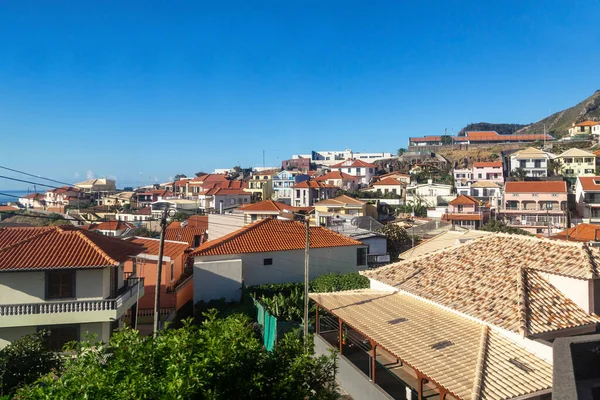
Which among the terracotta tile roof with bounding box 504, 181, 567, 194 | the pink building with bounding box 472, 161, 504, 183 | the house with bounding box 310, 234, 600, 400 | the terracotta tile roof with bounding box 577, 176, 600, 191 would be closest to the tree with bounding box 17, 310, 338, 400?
the house with bounding box 310, 234, 600, 400

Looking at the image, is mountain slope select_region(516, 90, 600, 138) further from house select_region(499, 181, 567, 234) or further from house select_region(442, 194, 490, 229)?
house select_region(442, 194, 490, 229)

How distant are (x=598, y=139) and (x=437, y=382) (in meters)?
107

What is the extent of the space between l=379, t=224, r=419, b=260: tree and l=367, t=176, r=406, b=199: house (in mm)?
36299

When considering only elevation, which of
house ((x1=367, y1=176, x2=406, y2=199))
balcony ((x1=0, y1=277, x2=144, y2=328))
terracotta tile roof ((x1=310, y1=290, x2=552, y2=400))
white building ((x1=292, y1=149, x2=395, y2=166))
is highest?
white building ((x1=292, y1=149, x2=395, y2=166))

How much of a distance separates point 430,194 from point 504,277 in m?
61.9

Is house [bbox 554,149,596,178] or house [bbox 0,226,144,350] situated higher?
house [bbox 554,149,596,178]

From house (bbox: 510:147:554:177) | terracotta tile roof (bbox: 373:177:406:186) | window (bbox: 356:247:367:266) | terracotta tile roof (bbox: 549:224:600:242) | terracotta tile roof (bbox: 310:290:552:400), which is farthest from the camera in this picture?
house (bbox: 510:147:554:177)

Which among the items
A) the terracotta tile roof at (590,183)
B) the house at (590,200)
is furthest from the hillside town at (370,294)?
the terracotta tile roof at (590,183)

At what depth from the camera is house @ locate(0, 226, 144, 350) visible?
53.7 ft

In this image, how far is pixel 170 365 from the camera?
5484 mm

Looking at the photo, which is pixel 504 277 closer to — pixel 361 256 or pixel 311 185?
pixel 361 256

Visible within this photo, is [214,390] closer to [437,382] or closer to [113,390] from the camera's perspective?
[113,390]

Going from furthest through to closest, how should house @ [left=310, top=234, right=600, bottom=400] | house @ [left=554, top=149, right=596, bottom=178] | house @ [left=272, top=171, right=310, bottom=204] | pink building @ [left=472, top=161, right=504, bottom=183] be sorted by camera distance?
house @ [left=272, top=171, right=310, bottom=204] → pink building @ [left=472, top=161, right=504, bottom=183] → house @ [left=554, top=149, right=596, bottom=178] → house @ [left=310, top=234, right=600, bottom=400]

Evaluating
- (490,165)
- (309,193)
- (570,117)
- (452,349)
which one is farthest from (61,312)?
(570,117)
